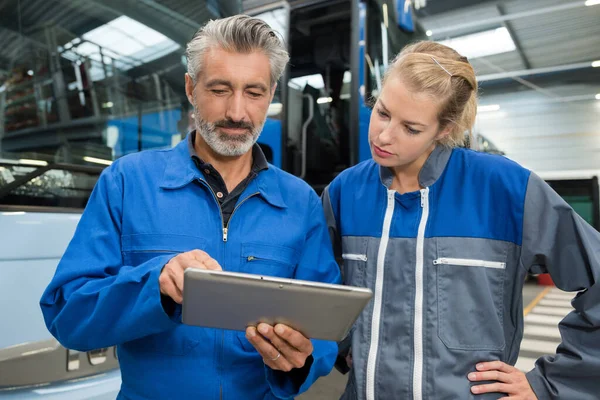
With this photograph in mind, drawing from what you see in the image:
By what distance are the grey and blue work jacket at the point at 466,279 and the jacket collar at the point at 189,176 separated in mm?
285

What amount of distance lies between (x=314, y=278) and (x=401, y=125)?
0.45m

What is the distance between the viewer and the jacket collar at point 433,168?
1310mm

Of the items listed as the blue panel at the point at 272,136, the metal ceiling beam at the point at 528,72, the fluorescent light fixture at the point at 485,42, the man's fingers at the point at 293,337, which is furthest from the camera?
the metal ceiling beam at the point at 528,72

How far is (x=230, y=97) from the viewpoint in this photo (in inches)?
49.9

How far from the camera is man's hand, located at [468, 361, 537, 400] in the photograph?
3.84 ft

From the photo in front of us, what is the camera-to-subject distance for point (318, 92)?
4355 millimetres

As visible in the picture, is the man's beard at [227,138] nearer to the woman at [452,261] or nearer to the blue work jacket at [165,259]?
the blue work jacket at [165,259]

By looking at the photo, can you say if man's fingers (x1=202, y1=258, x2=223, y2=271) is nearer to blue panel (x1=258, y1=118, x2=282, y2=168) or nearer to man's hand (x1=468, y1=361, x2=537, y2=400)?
man's hand (x1=468, y1=361, x2=537, y2=400)

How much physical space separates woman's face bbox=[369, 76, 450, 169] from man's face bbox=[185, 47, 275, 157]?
0.32 m

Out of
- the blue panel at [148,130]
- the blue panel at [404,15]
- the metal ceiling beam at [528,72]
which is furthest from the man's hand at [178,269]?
the metal ceiling beam at [528,72]

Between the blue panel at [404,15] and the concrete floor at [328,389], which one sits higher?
the blue panel at [404,15]

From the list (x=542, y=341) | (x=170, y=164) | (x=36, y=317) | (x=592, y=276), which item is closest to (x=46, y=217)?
(x=36, y=317)

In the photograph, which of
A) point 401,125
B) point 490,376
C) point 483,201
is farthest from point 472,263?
point 401,125

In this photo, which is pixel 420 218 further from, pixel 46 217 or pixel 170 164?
pixel 46 217
